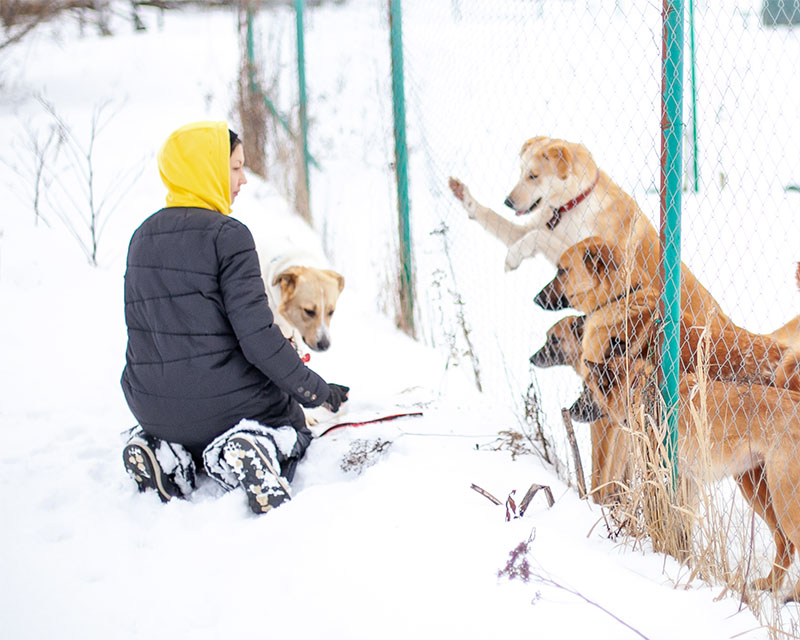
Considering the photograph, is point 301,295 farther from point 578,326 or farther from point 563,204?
point 578,326

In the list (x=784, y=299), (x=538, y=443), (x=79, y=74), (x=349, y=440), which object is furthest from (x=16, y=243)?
(x=79, y=74)

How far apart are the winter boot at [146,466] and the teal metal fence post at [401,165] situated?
2171mm

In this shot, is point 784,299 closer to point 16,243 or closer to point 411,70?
point 411,70

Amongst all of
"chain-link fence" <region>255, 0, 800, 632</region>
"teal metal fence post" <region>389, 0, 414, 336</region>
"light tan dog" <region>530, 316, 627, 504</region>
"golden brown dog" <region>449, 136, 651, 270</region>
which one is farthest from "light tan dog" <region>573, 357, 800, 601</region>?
"teal metal fence post" <region>389, 0, 414, 336</region>

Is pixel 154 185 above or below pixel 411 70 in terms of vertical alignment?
below

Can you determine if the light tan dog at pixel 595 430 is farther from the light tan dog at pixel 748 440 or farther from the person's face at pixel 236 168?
the person's face at pixel 236 168

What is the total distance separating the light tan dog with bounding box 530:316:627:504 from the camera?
2.21 metres

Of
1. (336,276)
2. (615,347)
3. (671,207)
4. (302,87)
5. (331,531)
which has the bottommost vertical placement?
(331,531)

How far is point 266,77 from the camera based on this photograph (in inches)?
282

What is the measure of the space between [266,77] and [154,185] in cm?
154

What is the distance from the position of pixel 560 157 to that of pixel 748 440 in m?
1.39

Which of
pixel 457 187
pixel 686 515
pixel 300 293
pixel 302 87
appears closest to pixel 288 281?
pixel 300 293

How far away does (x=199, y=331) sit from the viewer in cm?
214

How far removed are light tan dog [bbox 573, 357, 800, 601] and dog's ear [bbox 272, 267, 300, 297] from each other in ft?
5.41
